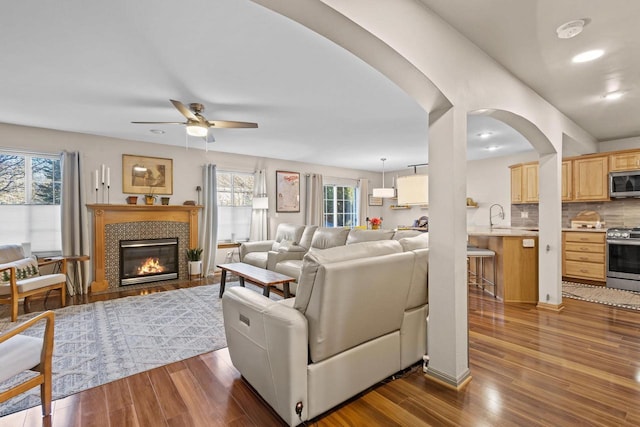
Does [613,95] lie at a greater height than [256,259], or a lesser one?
greater

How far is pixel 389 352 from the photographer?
221 cm

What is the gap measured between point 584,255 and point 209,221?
6687 millimetres

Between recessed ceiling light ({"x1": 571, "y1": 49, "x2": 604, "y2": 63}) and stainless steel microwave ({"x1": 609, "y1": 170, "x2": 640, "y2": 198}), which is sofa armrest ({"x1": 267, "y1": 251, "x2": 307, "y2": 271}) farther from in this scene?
stainless steel microwave ({"x1": 609, "y1": 170, "x2": 640, "y2": 198})

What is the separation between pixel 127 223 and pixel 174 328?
2757 millimetres

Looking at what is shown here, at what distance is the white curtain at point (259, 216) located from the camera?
6.76 metres

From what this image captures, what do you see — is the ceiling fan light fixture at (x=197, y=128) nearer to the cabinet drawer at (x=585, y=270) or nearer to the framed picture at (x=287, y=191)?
the framed picture at (x=287, y=191)

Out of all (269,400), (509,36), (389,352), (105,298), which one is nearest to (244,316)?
(269,400)

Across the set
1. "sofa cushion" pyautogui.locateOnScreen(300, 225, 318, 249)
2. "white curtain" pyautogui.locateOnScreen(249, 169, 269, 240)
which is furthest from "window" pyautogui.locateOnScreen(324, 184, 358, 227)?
"sofa cushion" pyautogui.locateOnScreen(300, 225, 318, 249)

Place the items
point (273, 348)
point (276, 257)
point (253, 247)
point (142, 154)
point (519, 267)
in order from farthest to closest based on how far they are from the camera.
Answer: point (253, 247) < point (142, 154) < point (276, 257) < point (519, 267) < point (273, 348)

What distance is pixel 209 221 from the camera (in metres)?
6.06

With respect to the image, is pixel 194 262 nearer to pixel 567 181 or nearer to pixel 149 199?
pixel 149 199

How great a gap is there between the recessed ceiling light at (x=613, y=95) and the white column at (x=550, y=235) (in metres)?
0.64

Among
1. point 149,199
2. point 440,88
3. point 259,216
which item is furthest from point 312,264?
point 259,216

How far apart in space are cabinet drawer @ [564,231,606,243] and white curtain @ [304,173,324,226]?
16.4 ft
